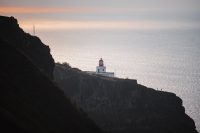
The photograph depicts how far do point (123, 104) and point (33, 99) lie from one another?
25994mm

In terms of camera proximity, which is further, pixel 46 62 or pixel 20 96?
pixel 46 62

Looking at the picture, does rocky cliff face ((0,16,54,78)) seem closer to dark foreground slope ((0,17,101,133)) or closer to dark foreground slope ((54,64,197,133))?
dark foreground slope ((0,17,101,133))

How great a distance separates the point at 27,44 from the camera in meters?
55.6

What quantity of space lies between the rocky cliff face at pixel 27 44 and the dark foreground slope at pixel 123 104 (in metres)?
13.4

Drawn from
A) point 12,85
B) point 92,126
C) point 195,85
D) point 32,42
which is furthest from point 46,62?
point 195,85

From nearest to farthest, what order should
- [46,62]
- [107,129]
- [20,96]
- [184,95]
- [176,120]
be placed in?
[20,96]
[46,62]
[107,129]
[176,120]
[184,95]

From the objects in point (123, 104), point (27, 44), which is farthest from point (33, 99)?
point (123, 104)

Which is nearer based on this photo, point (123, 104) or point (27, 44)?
point (27, 44)

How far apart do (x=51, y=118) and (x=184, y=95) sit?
72.6 meters

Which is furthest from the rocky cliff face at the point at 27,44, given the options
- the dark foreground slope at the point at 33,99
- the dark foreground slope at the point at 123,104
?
the dark foreground slope at the point at 123,104

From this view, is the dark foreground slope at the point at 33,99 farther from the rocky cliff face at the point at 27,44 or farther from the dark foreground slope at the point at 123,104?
the dark foreground slope at the point at 123,104

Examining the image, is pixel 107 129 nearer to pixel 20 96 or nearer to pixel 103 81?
pixel 103 81

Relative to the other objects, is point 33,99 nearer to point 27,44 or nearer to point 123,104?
point 27,44

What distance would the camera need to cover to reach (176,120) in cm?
7200
